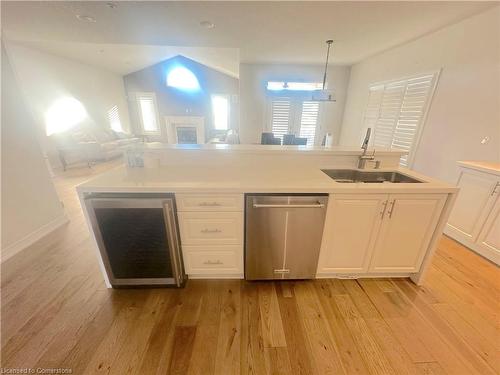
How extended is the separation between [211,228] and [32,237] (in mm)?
2142

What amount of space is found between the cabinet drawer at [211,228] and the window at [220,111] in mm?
7475

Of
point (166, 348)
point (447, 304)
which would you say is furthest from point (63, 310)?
point (447, 304)

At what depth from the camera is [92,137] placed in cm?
572

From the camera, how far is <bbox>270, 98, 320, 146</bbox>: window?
17.6 feet

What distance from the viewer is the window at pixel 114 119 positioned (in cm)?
705

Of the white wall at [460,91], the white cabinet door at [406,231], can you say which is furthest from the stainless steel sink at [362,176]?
the white wall at [460,91]

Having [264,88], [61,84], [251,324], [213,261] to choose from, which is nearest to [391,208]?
[251,324]

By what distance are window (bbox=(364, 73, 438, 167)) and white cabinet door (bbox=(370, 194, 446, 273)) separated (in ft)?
5.62

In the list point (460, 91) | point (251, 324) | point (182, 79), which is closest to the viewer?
point (251, 324)

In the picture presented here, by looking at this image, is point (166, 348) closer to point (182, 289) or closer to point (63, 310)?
point (182, 289)

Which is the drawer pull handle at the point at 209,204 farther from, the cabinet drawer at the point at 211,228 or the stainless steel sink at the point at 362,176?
the stainless steel sink at the point at 362,176

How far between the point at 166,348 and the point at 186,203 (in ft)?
2.94

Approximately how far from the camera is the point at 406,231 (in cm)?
151

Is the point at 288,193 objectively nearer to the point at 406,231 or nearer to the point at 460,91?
the point at 406,231
